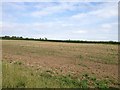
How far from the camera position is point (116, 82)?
42.1 feet

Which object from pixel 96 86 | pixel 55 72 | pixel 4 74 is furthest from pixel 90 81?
pixel 4 74

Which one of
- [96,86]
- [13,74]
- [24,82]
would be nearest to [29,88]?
[24,82]

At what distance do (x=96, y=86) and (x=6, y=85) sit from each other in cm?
411

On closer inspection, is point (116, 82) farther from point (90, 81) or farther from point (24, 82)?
point (24, 82)

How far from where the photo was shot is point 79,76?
13.4m

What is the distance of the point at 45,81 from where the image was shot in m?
10.6

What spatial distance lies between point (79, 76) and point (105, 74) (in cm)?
202

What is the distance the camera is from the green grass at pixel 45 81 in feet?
31.2

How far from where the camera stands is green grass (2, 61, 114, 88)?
9.52 m

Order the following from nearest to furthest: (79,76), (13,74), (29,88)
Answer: (29,88) → (13,74) → (79,76)

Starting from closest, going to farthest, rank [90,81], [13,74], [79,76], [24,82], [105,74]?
[24,82] → [13,74] → [90,81] → [79,76] → [105,74]

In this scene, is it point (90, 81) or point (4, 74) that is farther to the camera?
point (90, 81)

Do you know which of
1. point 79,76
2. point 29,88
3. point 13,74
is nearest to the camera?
point 29,88

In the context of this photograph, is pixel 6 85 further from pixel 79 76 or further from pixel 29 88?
pixel 79 76
